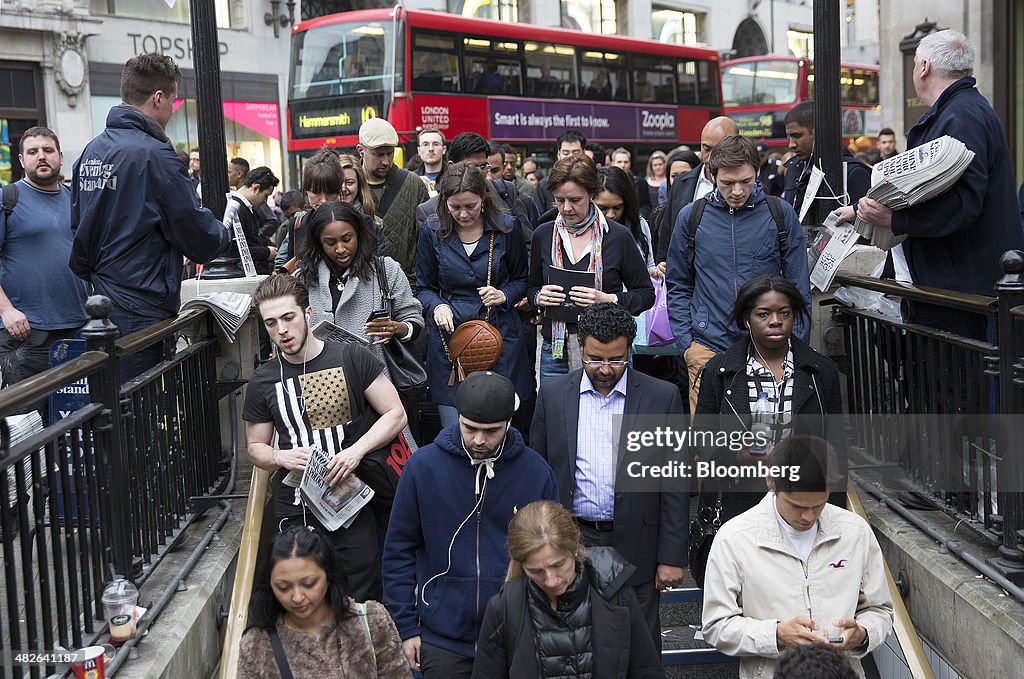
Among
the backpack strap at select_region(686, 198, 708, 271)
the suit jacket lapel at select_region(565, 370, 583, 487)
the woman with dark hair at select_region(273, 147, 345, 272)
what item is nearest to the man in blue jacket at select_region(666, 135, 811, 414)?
the backpack strap at select_region(686, 198, 708, 271)

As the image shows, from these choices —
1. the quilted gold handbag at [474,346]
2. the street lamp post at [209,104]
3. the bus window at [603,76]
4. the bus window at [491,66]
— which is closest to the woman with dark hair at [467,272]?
the quilted gold handbag at [474,346]

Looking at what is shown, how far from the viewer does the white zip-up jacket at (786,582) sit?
3893 millimetres

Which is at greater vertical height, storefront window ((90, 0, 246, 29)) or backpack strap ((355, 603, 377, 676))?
storefront window ((90, 0, 246, 29))

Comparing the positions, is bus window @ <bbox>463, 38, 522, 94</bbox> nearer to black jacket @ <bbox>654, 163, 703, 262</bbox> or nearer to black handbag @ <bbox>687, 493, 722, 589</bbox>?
black jacket @ <bbox>654, 163, 703, 262</bbox>

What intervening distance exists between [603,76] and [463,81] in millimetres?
4311

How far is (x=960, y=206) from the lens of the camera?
192 inches

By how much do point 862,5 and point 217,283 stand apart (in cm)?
4991

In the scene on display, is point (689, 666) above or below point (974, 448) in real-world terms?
below

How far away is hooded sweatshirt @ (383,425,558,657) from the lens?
13.9ft

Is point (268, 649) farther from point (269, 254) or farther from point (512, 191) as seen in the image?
point (269, 254)

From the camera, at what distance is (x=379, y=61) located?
1886 centimetres

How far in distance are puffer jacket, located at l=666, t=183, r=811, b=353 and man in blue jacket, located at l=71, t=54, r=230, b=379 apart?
2.44 m

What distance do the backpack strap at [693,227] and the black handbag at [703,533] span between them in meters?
1.34

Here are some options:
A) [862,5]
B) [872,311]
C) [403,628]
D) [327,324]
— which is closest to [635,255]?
[872,311]
